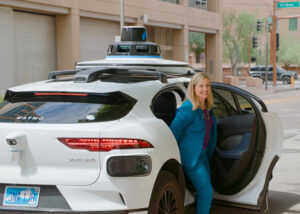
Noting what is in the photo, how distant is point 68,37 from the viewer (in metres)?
28.7

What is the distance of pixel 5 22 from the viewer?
2545 cm

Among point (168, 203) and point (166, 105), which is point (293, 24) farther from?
point (168, 203)

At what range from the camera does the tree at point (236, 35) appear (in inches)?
2630

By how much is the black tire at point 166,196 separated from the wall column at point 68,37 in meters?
24.4

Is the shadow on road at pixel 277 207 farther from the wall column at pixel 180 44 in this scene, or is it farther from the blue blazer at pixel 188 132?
the wall column at pixel 180 44

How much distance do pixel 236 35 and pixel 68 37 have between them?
4430 centimetres

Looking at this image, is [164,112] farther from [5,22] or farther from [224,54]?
[224,54]

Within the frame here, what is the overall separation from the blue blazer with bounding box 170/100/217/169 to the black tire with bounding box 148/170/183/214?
355 millimetres

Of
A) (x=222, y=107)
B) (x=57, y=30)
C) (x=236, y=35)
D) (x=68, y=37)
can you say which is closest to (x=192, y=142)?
(x=222, y=107)

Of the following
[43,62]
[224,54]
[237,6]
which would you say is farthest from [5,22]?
[237,6]

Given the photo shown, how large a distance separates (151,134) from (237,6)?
86.0m

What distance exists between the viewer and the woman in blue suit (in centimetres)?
491

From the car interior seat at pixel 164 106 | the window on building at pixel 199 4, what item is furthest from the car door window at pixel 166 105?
the window on building at pixel 199 4

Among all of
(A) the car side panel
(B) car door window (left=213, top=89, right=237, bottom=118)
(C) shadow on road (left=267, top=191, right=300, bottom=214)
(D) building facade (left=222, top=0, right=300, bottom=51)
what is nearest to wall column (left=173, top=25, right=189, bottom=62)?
(C) shadow on road (left=267, top=191, right=300, bottom=214)
